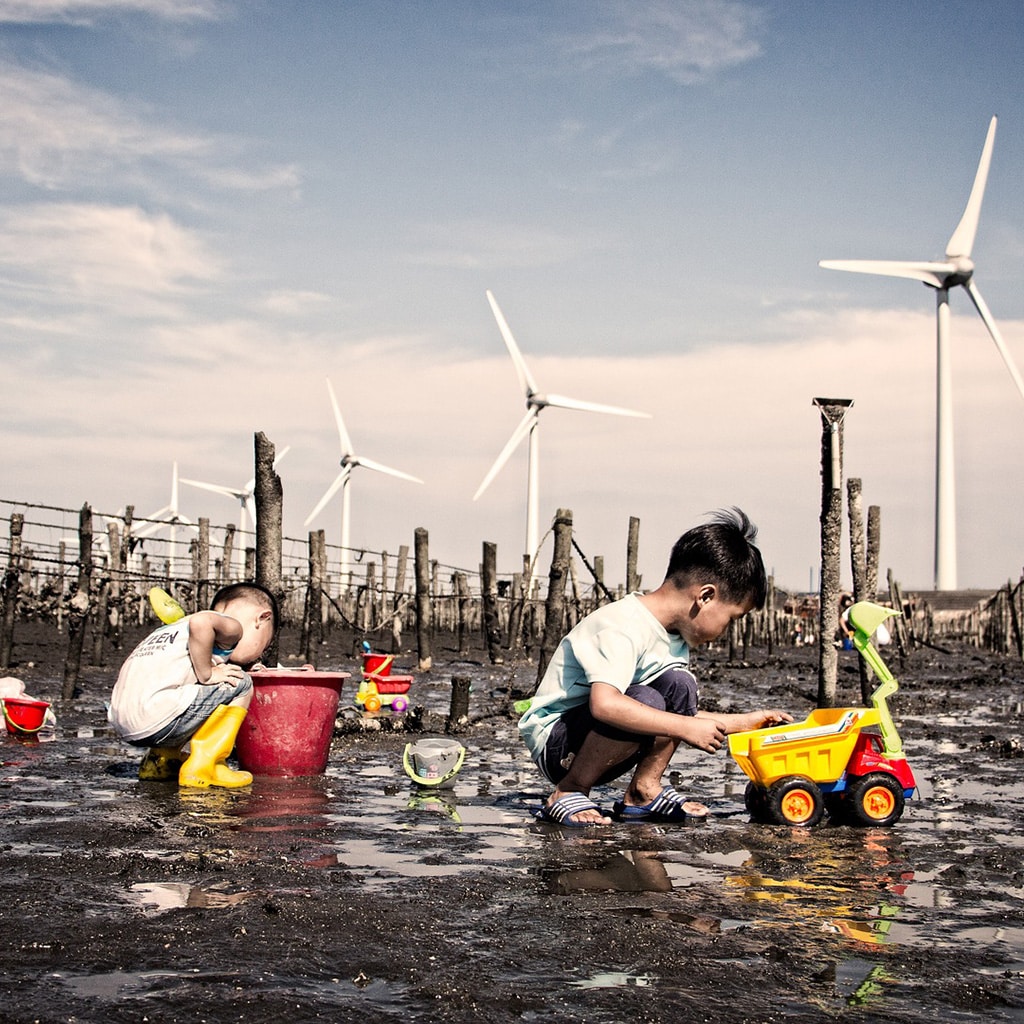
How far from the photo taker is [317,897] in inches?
119

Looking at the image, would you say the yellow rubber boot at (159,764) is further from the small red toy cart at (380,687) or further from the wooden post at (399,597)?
the wooden post at (399,597)

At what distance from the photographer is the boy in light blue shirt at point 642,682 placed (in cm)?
445

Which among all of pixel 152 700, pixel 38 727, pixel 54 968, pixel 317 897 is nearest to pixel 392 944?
pixel 317 897

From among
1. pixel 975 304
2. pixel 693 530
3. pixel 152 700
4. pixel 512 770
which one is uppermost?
pixel 975 304

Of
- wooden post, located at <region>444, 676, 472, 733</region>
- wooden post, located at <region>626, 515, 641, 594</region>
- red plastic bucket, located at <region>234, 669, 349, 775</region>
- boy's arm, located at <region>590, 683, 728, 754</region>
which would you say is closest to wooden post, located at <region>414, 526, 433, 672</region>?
wooden post, located at <region>626, 515, 641, 594</region>

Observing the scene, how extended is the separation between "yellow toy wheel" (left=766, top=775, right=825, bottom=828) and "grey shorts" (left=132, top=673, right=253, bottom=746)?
2.36 meters

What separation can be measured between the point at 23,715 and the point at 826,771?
4988 millimetres

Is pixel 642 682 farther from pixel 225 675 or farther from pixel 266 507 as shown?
pixel 266 507

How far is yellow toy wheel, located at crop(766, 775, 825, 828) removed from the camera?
4.61 meters

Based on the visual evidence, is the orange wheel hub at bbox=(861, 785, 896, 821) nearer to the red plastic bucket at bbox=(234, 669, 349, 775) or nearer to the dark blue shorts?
the dark blue shorts

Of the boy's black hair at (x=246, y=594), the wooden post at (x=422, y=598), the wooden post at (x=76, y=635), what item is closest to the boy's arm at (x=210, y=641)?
the boy's black hair at (x=246, y=594)

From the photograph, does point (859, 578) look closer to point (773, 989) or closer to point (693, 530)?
point (693, 530)

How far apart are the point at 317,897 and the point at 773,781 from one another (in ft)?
7.20

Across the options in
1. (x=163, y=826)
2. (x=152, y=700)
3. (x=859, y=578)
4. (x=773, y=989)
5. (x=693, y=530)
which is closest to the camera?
(x=773, y=989)
